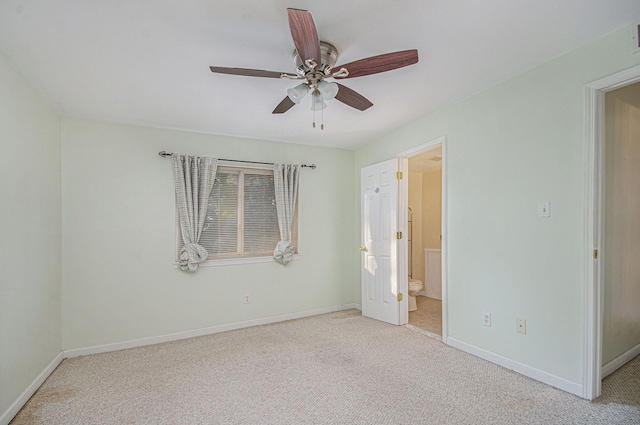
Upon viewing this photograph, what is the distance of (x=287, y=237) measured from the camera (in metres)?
4.16

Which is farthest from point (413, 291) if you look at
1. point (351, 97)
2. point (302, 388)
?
point (351, 97)

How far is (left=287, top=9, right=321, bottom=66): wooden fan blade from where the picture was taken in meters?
1.43

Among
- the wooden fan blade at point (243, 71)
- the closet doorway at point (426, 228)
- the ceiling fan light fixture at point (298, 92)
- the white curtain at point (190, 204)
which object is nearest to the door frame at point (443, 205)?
the closet doorway at point (426, 228)

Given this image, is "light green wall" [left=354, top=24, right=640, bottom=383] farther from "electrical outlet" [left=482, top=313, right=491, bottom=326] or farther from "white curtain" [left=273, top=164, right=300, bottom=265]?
"white curtain" [left=273, top=164, right=300, bottom=265]

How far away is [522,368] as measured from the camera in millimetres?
2492

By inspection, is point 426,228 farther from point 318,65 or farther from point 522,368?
point 318,65

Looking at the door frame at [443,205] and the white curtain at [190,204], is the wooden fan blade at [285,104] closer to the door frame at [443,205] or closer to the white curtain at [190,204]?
the white curtain at [190,204]

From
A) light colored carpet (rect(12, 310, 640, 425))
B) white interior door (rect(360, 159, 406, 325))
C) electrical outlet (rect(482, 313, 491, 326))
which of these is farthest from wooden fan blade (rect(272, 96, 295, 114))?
electrical outlet (rect(482, 313, 491, 326))

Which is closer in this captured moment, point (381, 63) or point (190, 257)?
point (381, 63)

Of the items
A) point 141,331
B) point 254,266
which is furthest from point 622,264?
point 141,331

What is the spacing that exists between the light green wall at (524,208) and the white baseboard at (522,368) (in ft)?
0.13

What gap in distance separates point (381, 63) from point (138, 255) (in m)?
3.12

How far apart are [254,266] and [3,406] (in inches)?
94.6

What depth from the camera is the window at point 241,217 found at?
3818 millimetres
